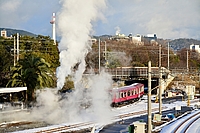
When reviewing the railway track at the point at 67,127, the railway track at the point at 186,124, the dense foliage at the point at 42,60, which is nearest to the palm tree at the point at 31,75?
the dense foliage at the point at 42,60

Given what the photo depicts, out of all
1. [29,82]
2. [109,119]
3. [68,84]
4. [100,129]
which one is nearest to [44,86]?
[29,82]

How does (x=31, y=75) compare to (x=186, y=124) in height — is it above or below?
above

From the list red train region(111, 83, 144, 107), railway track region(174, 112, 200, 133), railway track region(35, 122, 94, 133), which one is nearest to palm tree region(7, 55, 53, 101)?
red train region(111, 83, 144, 107)

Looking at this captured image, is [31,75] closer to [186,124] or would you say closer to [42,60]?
[42,60]

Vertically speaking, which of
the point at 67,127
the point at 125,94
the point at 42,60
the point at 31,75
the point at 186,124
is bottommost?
the point at 186,124

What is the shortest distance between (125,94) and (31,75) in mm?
12230

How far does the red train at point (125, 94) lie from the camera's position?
3958 cm

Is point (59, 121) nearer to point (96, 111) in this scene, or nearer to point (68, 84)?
point (96, 111)

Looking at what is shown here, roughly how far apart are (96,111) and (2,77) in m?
20.6

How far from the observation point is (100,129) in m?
26.7

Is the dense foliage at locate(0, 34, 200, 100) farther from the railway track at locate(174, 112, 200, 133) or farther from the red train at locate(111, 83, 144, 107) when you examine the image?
the railway track at locate(174, 112, 200, 133)

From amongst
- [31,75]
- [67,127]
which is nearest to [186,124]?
[67,127]

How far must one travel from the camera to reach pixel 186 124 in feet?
101

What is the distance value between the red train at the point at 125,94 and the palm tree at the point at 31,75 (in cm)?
813
